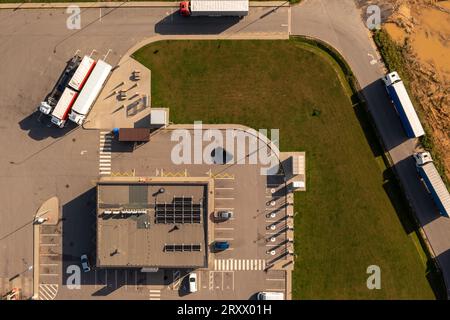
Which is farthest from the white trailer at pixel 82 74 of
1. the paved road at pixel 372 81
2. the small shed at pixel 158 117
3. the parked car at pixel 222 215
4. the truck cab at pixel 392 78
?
the truck cab at pixel 392 78

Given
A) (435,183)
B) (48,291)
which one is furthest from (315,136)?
(48,291)

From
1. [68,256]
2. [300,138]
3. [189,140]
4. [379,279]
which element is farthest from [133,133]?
[379,279]

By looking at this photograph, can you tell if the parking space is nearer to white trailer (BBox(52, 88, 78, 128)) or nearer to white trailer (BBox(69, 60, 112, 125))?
white trailer (BBox(52, 88, 78, 128))

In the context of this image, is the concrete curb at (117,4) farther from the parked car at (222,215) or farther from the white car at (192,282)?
the white car at (192,282)

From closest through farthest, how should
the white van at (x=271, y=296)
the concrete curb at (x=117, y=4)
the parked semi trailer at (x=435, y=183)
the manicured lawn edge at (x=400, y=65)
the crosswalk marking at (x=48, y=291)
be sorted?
the parked semi trailer at (x=435, y=183) < the white van at (x=271, y=296) < the manicured lawn edge at (x=400, y=65) < the crosswalk marking at (x=48, y=291) < the concrete curb at (x=117, y=4)

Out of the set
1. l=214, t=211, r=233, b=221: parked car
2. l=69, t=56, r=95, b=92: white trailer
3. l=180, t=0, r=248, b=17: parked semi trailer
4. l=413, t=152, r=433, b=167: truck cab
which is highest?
l=180, t=0, r=248, b=17: parked semi trailer

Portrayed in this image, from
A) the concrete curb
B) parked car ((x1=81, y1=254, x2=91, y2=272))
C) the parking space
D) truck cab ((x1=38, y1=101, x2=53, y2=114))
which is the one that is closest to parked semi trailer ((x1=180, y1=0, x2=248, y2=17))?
the concrete curb

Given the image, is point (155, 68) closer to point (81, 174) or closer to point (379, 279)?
point (81, 174)
